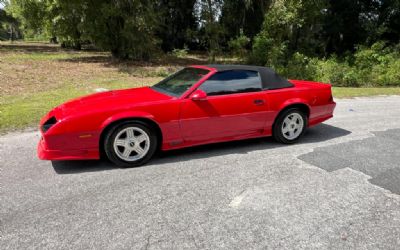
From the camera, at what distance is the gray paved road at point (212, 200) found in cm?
279

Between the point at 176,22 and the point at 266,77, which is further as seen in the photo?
the point at 176,22

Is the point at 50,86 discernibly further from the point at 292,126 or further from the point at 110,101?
the point at 292,126

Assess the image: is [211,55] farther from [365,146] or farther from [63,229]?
[63,229]

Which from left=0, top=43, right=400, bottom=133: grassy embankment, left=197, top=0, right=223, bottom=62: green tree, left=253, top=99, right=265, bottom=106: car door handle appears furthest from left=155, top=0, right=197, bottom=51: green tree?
left=253, top=99, right=265, bottom=106: car door handle

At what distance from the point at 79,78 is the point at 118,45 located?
7.83m

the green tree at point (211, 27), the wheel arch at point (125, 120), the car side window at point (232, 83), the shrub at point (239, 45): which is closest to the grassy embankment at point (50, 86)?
the wheel arch at point (125, 120)

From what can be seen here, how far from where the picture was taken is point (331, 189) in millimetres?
3701

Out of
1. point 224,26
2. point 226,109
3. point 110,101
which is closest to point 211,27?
point 224,26

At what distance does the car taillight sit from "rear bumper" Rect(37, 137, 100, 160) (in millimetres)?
174

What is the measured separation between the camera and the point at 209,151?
4953mm

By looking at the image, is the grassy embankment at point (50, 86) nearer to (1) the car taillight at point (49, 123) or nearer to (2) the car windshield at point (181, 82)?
(1) the car taillight at point (49, 123)

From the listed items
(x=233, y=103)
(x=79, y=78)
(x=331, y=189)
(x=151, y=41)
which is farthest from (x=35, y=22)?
(x=331, y=189)

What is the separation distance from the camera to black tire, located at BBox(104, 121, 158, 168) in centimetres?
414

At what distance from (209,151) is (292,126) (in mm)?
1542
